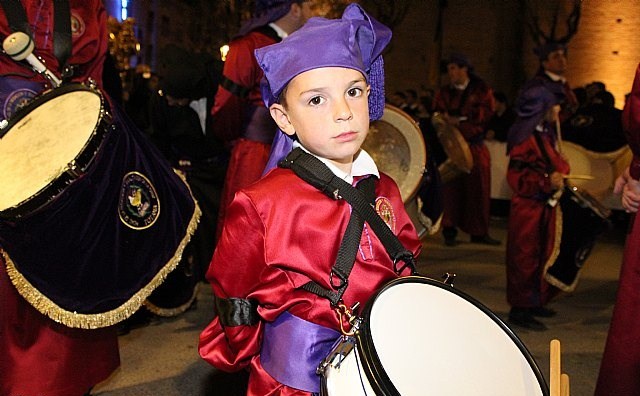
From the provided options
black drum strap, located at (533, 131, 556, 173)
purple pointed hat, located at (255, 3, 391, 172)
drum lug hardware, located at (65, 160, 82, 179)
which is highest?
purple pointed hat, located at (255, 3, 391, 172)

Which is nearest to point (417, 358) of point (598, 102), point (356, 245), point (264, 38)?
point (356, 245)

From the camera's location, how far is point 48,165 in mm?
2166

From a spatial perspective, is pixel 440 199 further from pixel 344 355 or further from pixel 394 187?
pixel 344 355

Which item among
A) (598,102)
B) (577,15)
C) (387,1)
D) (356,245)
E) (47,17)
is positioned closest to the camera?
(356,245)

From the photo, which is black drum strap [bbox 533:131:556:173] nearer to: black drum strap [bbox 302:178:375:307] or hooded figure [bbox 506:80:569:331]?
hooded figure [bbox 506:80:569:331]

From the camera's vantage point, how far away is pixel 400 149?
142 inches

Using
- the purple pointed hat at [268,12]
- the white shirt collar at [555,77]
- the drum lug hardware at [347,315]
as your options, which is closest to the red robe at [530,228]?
the white shirt collar at [555,77]

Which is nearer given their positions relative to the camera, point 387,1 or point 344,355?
point 344,355

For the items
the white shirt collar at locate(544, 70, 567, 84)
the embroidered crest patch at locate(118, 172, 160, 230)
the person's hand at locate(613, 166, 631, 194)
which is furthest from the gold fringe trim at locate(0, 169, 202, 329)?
the white shirt collar at locate(544, 70, 567, 84)

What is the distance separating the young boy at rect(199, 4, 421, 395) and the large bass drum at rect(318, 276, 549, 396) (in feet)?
0.62

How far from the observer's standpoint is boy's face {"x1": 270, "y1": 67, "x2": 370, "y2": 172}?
1636mm

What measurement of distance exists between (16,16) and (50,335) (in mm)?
1135

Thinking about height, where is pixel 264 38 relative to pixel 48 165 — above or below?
below

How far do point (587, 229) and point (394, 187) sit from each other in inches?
118
